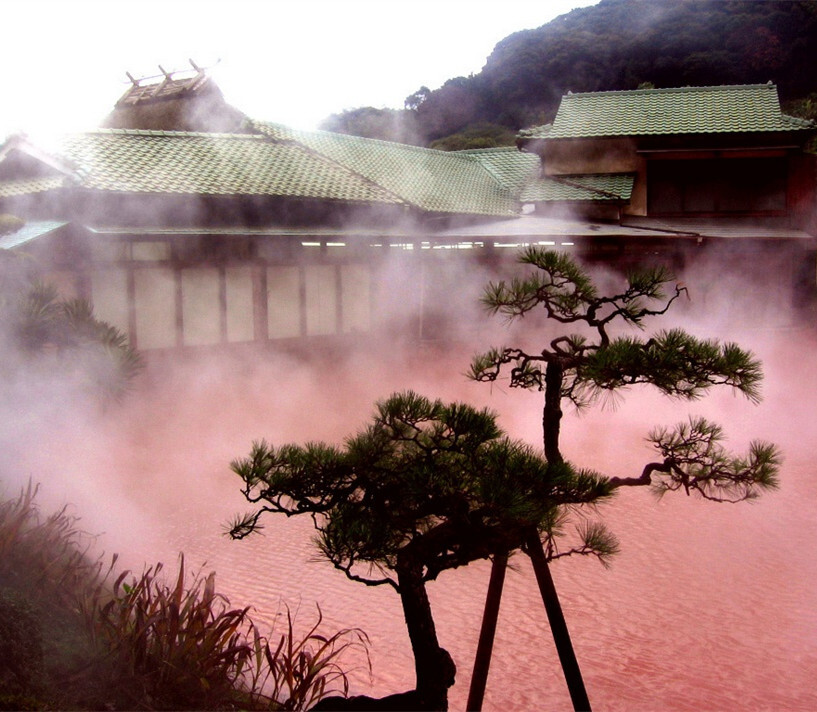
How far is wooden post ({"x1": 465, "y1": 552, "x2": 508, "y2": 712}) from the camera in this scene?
5.12 feet

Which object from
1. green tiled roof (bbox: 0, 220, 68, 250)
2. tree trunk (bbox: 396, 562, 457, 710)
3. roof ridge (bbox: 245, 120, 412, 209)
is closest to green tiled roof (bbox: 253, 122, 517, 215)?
roof ridge (bbox: 245, 120, 412, 209)

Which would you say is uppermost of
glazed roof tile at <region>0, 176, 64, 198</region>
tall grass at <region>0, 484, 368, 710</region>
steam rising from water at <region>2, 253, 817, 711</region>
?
glazed roof tile at <region>0, 176, 64, 198</region>

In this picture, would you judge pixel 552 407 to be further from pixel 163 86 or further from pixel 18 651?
pixel 163 86

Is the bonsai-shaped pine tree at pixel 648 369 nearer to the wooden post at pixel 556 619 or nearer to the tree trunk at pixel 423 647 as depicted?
the wooden post at pixel 556 619

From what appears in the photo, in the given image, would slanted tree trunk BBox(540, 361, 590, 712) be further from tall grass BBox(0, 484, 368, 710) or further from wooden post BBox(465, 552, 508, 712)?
tall grass BBox(0, 484, 368, 710)

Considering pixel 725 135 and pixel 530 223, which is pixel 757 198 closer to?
pixel 725 135

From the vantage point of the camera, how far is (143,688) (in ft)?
5.01

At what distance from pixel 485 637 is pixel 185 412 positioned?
10.5ft

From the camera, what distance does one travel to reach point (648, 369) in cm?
139

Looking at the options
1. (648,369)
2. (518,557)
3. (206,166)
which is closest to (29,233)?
(206,166)

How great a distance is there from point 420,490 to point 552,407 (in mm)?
357

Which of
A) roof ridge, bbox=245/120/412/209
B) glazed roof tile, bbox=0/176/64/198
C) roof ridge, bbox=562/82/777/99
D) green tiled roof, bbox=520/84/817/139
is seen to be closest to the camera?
glazed roof tile, bbox=0/176/64/198

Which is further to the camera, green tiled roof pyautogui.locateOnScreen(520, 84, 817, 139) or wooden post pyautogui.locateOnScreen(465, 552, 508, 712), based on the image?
green tiled roof pyautogui.locateOnScreen(520, 84, 817, 139)

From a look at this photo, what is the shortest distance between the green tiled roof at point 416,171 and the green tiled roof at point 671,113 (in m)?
0.76
